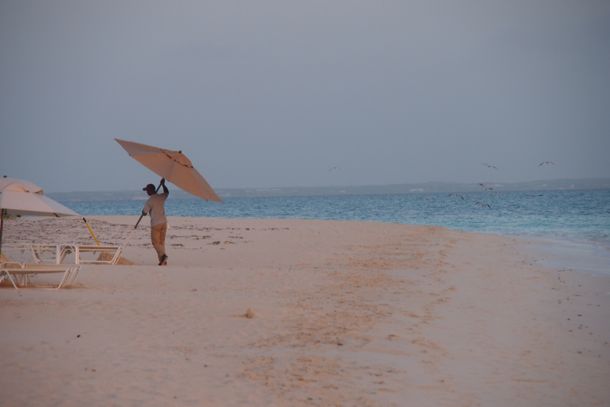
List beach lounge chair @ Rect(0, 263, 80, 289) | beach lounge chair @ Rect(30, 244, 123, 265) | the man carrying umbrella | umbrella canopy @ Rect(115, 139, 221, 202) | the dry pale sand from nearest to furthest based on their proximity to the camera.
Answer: the dry pale sand → beach lounge chair @ Rect(0, 263, 80, 289) → beach lounge chair @ Rect(30, 244, 123, 265) → umbrella canopy @ Rect(115, 139, 221, 202) → the man carrying umbrella

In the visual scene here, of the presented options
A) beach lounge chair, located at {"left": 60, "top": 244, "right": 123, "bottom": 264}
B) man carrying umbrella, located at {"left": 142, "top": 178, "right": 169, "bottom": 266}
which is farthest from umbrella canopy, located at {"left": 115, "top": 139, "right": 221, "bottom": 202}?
beach lounge chair, located at {"left": 60, "top": 244, "right": 123, "bottom": 264}

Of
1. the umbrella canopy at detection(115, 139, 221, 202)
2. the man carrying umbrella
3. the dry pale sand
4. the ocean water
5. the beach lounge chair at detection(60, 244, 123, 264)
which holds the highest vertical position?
the umbrella canopy at detection(115, 139, 221, 202)

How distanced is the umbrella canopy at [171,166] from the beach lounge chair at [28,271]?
123 inches

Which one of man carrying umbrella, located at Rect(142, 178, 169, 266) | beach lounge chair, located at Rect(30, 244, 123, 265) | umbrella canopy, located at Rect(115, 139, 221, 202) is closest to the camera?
beach lounge chair, located at Rect(30, 244, 123, 265)

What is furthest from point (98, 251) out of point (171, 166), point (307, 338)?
point (307, 338)

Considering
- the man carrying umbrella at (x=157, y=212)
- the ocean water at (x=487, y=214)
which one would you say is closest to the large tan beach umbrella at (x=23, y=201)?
the man carrying umbrella at (x=157, y=212)

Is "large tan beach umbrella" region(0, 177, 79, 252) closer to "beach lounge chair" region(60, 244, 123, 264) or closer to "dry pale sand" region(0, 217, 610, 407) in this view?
"beach lounge chair" region(60, 244, 123, 264)

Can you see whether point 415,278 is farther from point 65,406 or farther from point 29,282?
point 65,406

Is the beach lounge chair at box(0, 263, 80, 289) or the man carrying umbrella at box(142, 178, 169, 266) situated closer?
the beach lounge chair at box(0, 263, 80, 289)

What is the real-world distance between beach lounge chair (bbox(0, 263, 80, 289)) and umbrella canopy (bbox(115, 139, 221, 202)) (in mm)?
3126

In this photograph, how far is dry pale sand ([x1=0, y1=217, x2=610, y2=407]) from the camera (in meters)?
5.81

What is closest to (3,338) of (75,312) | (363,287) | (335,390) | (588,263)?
(75,312)

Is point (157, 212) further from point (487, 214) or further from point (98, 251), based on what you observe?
point (487, 214)

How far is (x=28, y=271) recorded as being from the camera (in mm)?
10312
